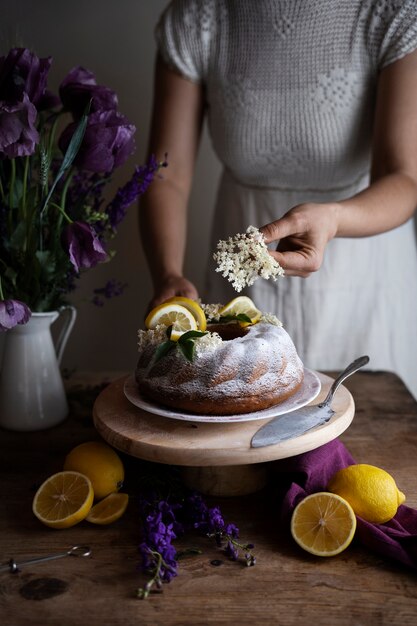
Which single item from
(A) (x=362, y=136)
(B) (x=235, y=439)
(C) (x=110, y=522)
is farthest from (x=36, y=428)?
(A) (x=362, y=136)

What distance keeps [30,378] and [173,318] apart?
0.35 meters

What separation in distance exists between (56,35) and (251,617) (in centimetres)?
189

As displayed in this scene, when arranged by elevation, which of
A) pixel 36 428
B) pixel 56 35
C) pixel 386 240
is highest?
pixel 56 35

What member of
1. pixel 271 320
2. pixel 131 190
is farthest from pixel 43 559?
pixel 131 190

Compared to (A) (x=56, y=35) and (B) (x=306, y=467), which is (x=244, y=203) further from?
(B) (x=306, y=467)

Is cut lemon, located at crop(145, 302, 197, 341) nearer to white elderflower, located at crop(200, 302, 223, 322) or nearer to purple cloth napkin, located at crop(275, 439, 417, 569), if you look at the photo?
white elderflower, located at crop(200, 302, 223, 322)

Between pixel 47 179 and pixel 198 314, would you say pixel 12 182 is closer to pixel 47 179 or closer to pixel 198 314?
pixel 47 179

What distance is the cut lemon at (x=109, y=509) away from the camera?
94cm

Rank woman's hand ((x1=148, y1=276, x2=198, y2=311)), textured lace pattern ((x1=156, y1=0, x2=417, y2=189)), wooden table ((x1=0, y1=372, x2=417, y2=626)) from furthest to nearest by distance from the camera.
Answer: textured lace pattern ((x1=156, y1=0, x2=417, y2=189)), woman's hand ((x1=148, y1=276, x2=198, y2=311)), wooden table ((x1=0, y1=372, x2=417, y2=626))

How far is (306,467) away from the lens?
Result: 0.98 meters

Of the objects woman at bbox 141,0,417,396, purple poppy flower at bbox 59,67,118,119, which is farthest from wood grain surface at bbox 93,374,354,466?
purple poppy flower at bbox 59,67,118,119

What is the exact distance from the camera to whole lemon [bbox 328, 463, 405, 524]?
2.96ft

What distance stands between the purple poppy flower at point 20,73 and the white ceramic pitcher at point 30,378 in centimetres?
42

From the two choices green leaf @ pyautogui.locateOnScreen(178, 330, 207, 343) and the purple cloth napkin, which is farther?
green leaf @ pyautogui.locateOnScreen(178, 330, 207, 343)
